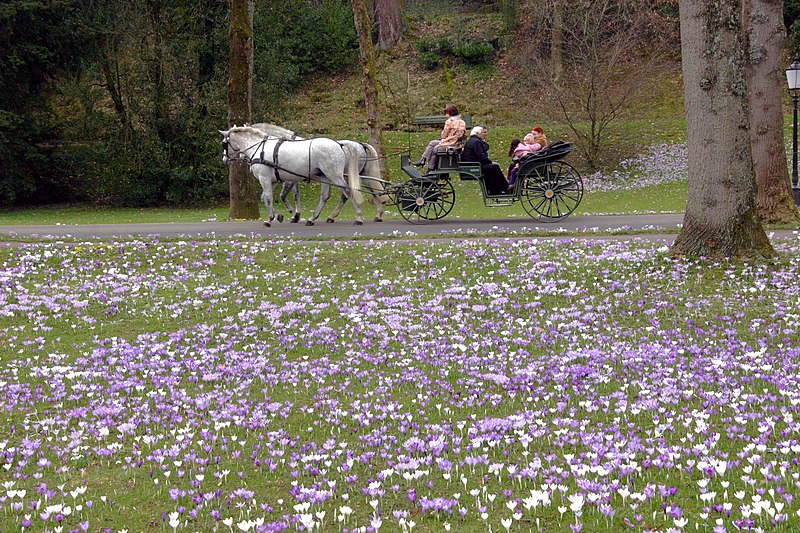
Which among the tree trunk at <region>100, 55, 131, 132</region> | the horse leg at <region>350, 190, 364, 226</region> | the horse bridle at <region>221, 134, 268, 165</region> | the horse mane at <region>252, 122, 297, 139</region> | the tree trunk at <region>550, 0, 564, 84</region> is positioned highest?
the tree trunk at <region>550, 0, 564, 84</region>

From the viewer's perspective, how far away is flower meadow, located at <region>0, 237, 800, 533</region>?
492 cm

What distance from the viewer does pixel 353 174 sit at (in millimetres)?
20047

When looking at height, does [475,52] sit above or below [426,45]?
below

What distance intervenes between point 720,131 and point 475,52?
1661 inches

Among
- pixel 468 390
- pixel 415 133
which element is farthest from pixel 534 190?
pixel 415 133

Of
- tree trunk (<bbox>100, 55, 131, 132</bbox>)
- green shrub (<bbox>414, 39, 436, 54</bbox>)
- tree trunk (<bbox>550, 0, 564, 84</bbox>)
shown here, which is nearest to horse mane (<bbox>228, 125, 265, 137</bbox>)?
tree trunk (<bbox>100, 55, 131, 132</bbox>)

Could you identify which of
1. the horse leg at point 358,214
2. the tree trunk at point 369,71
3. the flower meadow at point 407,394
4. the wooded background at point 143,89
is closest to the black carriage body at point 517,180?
the horse leg at point 358,214

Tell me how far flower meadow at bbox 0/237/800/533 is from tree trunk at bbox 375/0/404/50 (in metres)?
43.1

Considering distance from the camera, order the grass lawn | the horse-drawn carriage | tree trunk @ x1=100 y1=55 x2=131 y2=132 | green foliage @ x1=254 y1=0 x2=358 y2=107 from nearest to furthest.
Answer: the horse-drawn carriage
the grass lawn
tree trunk @ x1=100 y1=55 x2=131 y2=132
green foliage @ x1=254 y1=0 x2=358 y2=107

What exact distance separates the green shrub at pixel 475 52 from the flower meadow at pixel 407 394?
40.2m

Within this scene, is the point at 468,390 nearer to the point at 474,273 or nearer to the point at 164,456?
the point at 164,456

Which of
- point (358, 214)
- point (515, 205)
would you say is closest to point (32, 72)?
point (515, 205)

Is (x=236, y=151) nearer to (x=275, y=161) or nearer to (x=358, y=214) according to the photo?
(x=275, y=161)

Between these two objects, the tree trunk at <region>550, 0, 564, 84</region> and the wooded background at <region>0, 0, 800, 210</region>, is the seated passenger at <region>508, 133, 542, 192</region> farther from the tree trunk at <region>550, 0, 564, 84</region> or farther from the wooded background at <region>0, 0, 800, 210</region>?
the tree trunk at <region>550, 0, 564, 84</region>
